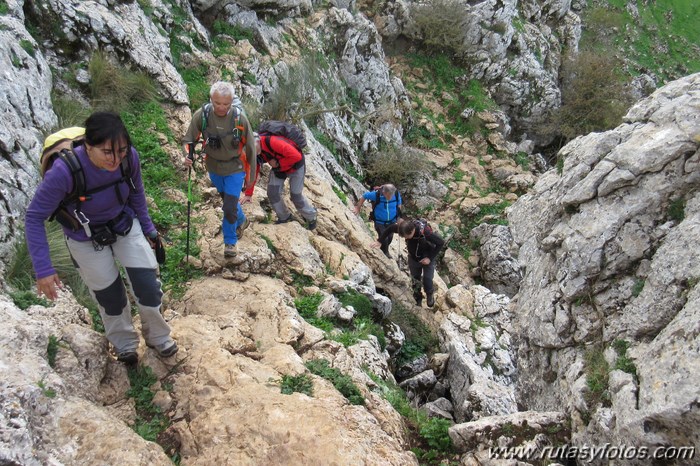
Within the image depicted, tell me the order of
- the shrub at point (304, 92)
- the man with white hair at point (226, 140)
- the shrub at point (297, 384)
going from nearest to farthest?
the shrub at point (297, 384) < the man with white hair at point (226, 140) < the shrub at point (304, 92)

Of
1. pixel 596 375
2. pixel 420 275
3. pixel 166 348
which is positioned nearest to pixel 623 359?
pixel 596 375

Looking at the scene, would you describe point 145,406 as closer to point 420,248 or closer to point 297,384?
point 297,384

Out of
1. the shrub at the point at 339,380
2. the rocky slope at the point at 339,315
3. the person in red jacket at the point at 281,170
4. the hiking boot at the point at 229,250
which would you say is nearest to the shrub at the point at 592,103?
the rocky slope at the point at 339,315

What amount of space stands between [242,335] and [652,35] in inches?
1520

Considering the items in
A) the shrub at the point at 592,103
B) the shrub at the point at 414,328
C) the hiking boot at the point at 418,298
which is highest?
the shrub at the point at 592,103

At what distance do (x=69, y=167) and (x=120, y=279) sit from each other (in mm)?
1104

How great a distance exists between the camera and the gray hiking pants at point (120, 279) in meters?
3.64

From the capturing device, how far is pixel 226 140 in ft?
17.7

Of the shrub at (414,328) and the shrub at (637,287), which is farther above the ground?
the shrub at (637,287)

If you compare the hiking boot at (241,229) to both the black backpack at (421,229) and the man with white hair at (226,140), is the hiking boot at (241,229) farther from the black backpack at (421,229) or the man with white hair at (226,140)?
the black backpack at (421,229)

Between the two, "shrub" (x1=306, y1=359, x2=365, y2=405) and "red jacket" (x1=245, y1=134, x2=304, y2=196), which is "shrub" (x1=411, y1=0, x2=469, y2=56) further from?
"shrub" (x1=306, y1=359, x2=365, y2=405)

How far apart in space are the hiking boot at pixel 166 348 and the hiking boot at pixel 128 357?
Result: 0.16m

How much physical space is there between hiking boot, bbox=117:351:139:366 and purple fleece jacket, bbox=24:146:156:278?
1.18 meters

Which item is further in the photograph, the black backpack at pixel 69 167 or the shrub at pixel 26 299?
the shrub at pixel 26 299
